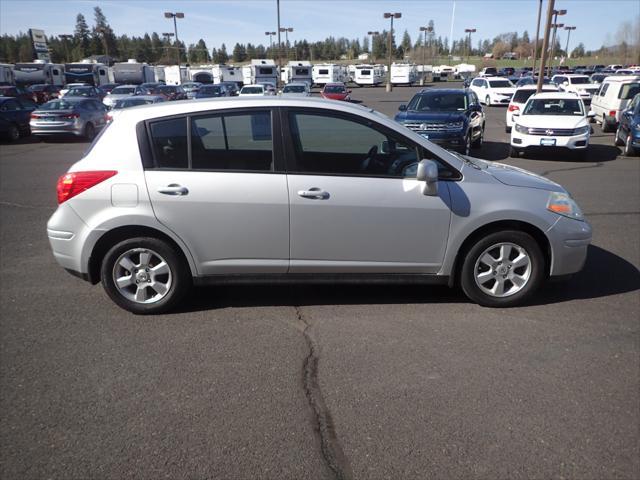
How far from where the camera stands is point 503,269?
4457 mm

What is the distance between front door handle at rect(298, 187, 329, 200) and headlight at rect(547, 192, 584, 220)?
1.92 meters

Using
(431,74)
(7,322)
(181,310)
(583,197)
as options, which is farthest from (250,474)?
(431,74)

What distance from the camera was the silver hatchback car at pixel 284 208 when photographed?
4.19 m

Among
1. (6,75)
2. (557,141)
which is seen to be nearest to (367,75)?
(6,75)

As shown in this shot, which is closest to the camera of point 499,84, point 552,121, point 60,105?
point 552,121

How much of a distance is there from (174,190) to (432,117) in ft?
32.6

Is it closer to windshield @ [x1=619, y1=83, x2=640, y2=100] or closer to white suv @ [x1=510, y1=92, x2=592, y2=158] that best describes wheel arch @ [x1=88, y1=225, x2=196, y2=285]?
white suv @ [x1=510, y1=92, x2=592, y2=158]

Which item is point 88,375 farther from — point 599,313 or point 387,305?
point 599,313

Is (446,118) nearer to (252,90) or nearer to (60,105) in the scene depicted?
(60,105)

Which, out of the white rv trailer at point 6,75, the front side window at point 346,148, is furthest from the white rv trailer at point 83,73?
the front side window at point 346,148

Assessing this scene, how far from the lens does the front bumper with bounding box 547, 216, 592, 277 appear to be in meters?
4.42

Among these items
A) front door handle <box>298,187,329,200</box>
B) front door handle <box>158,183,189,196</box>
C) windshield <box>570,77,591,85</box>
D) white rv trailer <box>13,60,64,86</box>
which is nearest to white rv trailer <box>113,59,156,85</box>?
white rv trailer <box>13,60,64,86</box>

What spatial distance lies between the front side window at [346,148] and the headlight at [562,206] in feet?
4.09

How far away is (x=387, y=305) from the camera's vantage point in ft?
15.2
